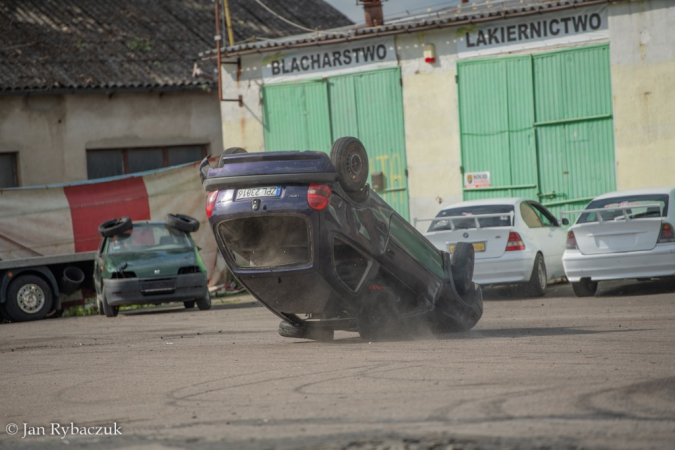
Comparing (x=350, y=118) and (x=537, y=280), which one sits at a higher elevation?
(x=350, y=118)

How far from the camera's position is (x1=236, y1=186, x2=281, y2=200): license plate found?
33.9 ft

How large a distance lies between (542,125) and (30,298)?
34.4 feet

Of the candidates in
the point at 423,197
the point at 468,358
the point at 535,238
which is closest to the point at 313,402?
the point at 468,358

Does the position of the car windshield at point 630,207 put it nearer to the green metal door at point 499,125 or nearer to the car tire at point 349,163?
the green metal door at point 499,125

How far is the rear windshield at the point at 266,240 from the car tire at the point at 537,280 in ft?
24.9

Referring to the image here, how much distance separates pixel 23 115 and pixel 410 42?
31.0 feet

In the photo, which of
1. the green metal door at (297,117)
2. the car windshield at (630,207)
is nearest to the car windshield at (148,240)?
the green metal door at (297,117)

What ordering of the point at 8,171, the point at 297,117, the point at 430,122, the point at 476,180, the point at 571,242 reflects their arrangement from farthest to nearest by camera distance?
the point at 8,171, the point at 297,117, the point at 430,122, the point at 476,180, the point at 571,242

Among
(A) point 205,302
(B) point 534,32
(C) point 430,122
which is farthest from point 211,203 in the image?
(C) point 430,122

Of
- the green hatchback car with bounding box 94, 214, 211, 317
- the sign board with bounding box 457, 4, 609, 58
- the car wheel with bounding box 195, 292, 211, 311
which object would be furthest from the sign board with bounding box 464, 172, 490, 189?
the car wheel with bounding box 195, 292, 211, 311

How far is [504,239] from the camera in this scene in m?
17.2

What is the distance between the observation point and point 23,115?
25188 mm

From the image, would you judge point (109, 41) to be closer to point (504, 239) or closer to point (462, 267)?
point (504, 239)

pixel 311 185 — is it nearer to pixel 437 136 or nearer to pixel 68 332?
pixel 68 332
